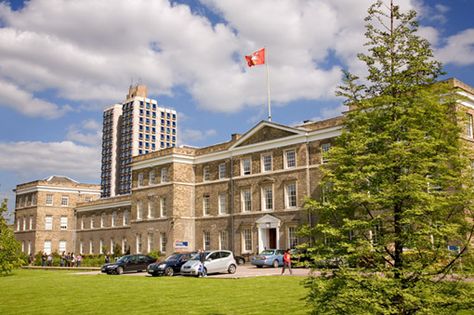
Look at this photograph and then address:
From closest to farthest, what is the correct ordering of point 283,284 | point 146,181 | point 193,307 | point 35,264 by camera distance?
point 193,307, point 283,284, point 146,181, point 35,264

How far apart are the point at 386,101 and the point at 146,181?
46391mm

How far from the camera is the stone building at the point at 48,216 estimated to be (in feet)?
242

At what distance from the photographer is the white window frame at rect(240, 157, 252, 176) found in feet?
150

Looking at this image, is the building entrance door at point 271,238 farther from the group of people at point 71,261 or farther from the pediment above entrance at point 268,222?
the group of people at point 71,261

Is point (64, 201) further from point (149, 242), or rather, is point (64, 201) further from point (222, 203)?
point (222, 203)

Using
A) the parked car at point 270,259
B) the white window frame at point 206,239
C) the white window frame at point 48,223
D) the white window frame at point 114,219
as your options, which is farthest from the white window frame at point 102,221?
the parked car at point 270,259

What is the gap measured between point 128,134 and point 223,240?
332ft

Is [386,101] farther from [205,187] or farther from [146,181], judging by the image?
[146,181]

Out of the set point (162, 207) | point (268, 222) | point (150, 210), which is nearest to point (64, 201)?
point (150, 210)

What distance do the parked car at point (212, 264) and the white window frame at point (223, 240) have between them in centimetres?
1489

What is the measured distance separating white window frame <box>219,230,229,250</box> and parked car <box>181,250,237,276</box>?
48.9 feet

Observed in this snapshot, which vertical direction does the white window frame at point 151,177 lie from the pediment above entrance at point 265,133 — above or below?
below

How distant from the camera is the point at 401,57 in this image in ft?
33.5

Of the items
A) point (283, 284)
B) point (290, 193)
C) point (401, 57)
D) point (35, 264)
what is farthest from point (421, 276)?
point (35, 264)
